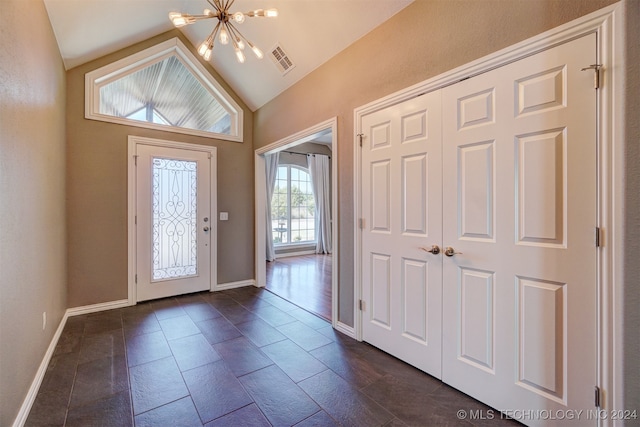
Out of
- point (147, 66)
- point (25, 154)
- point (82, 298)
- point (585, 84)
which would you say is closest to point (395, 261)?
point (585, 84)

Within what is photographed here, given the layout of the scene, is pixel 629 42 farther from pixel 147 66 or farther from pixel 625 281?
pixel 147 66

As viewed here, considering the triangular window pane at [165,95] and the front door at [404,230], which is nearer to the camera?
the front door at [404,230]

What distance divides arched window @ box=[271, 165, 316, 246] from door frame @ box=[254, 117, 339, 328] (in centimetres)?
251

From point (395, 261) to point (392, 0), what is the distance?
2.10m

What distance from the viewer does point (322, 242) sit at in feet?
24.8

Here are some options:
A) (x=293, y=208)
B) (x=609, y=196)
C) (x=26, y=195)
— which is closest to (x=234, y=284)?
(x=26, y=195)

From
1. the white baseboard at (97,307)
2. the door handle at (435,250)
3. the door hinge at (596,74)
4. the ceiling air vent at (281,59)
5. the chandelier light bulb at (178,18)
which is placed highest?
the ceiling air vent at (281,59)

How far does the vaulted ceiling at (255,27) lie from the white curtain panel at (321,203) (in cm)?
372

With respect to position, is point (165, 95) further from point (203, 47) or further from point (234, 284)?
point (234, 284)

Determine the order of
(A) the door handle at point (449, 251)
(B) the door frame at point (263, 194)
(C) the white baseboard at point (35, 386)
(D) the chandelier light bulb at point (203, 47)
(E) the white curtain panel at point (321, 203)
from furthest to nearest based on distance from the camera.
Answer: (E) the white curtain panel at point (321, 203) → (B) the door frame at point (263, 194) → (D) the chandelier light bulb at point (203, 47) → (A) the door handle at point (449, 251) → (C) the white baseboard at point (35, 386)

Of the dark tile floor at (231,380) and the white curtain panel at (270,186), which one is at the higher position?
the white curtain panel at (270,186)

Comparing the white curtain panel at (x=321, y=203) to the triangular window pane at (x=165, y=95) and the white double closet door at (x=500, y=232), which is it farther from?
the white double closet door at (x=500, y=232)

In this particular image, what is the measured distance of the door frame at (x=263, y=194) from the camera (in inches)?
113

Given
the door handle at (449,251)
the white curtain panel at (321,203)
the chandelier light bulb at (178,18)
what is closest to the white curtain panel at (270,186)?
the white curtain panel at (321,203)
